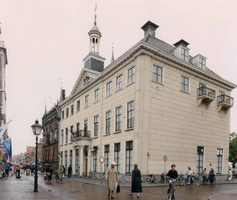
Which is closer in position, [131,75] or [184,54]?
[131,75]

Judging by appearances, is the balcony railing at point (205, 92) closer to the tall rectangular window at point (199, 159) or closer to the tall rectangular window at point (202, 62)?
the tall rectangular window at point (202, 62)

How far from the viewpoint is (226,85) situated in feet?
94.4

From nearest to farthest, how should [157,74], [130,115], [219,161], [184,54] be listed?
[130,115] < [157,74] < [184,54] < [219,161]

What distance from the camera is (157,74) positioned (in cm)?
2236

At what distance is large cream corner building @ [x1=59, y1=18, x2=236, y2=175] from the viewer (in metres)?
21.0

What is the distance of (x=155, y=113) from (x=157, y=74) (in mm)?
3758

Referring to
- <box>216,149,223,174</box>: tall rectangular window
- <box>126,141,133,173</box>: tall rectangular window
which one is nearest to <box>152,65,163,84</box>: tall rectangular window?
<box>126,141,133,173</box>: tall rectangular window

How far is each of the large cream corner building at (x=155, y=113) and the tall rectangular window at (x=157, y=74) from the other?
56mm

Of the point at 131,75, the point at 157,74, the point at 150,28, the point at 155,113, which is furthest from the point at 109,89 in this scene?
the point at 150,28

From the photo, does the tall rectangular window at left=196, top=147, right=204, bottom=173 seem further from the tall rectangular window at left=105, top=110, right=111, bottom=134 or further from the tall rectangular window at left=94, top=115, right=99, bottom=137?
the tall rectangular window at left=94, top=115, right=99, bottom=137

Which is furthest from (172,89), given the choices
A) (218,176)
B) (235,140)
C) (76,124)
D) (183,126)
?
(235,140)

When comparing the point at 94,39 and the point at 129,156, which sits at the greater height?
the point at 94,39

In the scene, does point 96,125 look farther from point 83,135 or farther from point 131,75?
point 131,75

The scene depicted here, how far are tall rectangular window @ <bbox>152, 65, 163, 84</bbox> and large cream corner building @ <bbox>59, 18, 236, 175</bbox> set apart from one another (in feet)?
0.18
